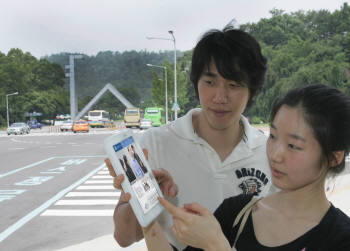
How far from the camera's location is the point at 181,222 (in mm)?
1213

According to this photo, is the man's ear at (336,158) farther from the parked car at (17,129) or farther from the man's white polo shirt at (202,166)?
the parked car at (17,129)

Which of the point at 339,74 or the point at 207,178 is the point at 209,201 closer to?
the point at 207,178

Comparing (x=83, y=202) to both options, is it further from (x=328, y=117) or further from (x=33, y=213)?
(x=328, y=117)

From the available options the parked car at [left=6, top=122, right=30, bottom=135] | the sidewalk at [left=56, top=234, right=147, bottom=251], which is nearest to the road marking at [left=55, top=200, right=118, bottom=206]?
the sidewalk at [left=56, top=234, right=147, bottom=251]

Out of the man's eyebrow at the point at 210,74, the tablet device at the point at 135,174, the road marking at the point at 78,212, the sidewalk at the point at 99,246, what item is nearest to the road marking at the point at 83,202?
the road marking at the point at 78,212

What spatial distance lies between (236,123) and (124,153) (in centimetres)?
87

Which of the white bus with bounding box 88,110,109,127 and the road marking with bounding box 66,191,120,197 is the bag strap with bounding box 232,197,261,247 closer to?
the road marking with bounding box 66,191,120,197

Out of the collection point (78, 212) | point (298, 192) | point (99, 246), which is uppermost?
point (298, 192)

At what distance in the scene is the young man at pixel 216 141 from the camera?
182 cm

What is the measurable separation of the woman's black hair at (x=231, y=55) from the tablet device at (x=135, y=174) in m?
0.62

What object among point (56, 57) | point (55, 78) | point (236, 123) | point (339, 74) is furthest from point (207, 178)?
point (56, 57)

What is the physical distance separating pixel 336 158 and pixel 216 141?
81 cm

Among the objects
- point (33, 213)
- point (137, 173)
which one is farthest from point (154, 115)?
point (137, 173)

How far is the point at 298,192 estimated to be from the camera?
1337 mm
